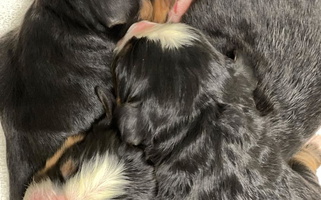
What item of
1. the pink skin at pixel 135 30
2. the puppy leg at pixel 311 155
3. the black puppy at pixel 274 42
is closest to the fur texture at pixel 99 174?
the pink skin at pixel 135 30

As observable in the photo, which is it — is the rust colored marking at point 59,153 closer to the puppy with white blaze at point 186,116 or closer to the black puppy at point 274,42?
the puppy with white blaze at point 186,116

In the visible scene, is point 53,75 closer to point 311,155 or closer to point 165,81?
point 165,81

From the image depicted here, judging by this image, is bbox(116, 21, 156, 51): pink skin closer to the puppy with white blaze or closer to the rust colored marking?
the puppy with white blaze

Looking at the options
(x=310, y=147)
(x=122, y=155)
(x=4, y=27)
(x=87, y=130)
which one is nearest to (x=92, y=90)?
(x=87, y=130)

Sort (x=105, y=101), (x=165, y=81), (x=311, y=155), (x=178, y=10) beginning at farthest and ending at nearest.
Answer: (x=311, y=155) < (x=178, y=10) < (x=105, y=101) < (x=165, y=81)

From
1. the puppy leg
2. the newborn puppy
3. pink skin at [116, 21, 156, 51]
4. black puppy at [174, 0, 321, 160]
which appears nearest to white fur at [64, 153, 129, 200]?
the newborn puppy

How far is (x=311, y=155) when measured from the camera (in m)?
3.22

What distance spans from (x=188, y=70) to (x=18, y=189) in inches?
38.5

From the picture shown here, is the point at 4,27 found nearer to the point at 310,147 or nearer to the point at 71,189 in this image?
the point at 71,189

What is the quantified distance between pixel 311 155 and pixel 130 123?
4.03 feet

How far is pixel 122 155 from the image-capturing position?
252cm

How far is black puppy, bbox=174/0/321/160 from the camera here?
2.88 m

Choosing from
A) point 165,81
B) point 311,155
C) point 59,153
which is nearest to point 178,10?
point 165,81

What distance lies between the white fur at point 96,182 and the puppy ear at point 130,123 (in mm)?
121
